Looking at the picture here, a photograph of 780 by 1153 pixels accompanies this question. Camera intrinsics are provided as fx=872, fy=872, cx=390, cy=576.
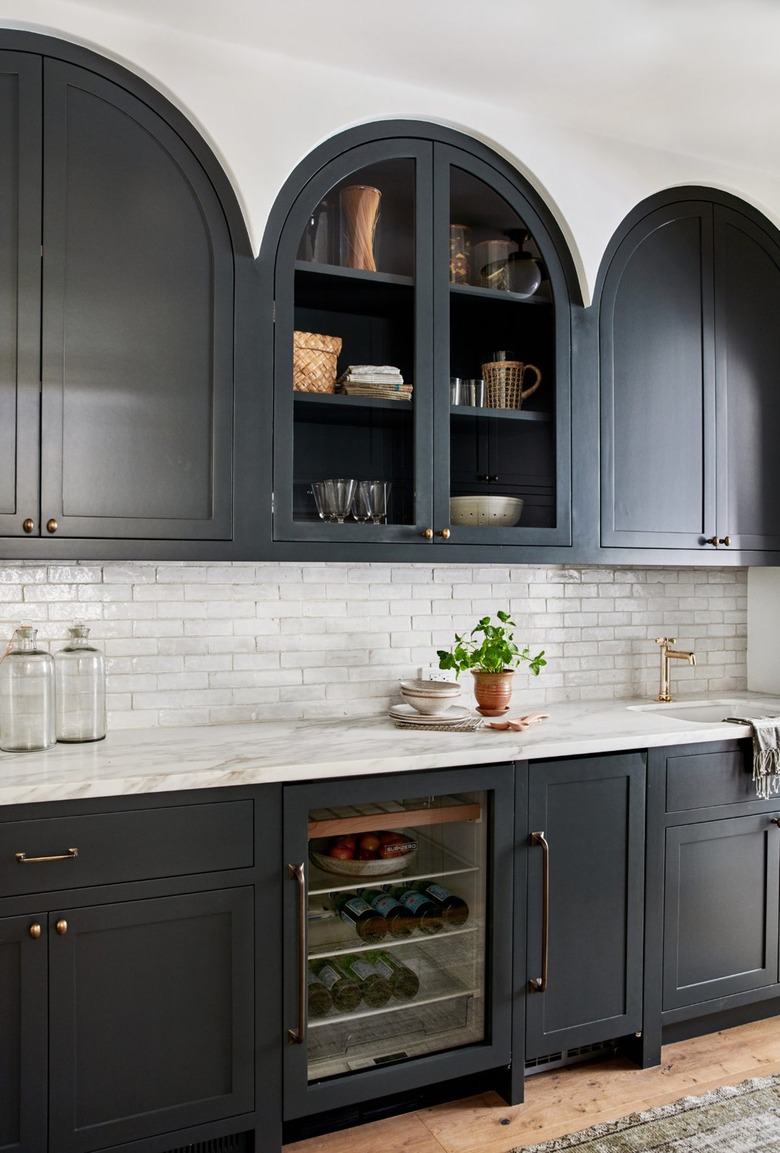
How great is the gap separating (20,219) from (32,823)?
1.33m

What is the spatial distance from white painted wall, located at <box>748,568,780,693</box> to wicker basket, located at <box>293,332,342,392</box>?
6.42 feet

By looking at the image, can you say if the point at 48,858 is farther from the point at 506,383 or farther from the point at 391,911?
the point at 506,383

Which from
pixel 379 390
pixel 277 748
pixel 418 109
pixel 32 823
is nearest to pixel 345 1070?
pixel 277 748

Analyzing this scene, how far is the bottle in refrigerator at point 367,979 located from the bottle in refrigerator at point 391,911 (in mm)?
102

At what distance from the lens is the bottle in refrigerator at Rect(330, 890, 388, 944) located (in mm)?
2160

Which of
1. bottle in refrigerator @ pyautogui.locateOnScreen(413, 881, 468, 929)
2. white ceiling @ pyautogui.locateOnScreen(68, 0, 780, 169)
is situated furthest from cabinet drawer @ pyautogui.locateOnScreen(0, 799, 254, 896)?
white ceiling @ pyautogui.locateOnScreen(68, 0, 780, 169)

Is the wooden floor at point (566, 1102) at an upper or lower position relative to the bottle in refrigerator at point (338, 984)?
lower

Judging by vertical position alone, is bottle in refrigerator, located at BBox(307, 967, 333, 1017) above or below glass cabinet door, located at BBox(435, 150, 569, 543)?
below

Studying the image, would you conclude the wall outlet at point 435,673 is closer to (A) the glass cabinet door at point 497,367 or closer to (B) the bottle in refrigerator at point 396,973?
(A) the glass cabinet door at point 497,367

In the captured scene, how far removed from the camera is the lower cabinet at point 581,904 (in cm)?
229

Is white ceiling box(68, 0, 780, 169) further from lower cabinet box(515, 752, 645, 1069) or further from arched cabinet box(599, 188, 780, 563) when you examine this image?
lower cabinet box(515, 752, 645, 1069)

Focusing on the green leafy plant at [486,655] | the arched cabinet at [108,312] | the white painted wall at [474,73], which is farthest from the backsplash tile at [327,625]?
the white painted wall at [474,73]

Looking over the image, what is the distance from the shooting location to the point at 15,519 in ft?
6.49

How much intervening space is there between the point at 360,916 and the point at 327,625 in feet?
2.80
